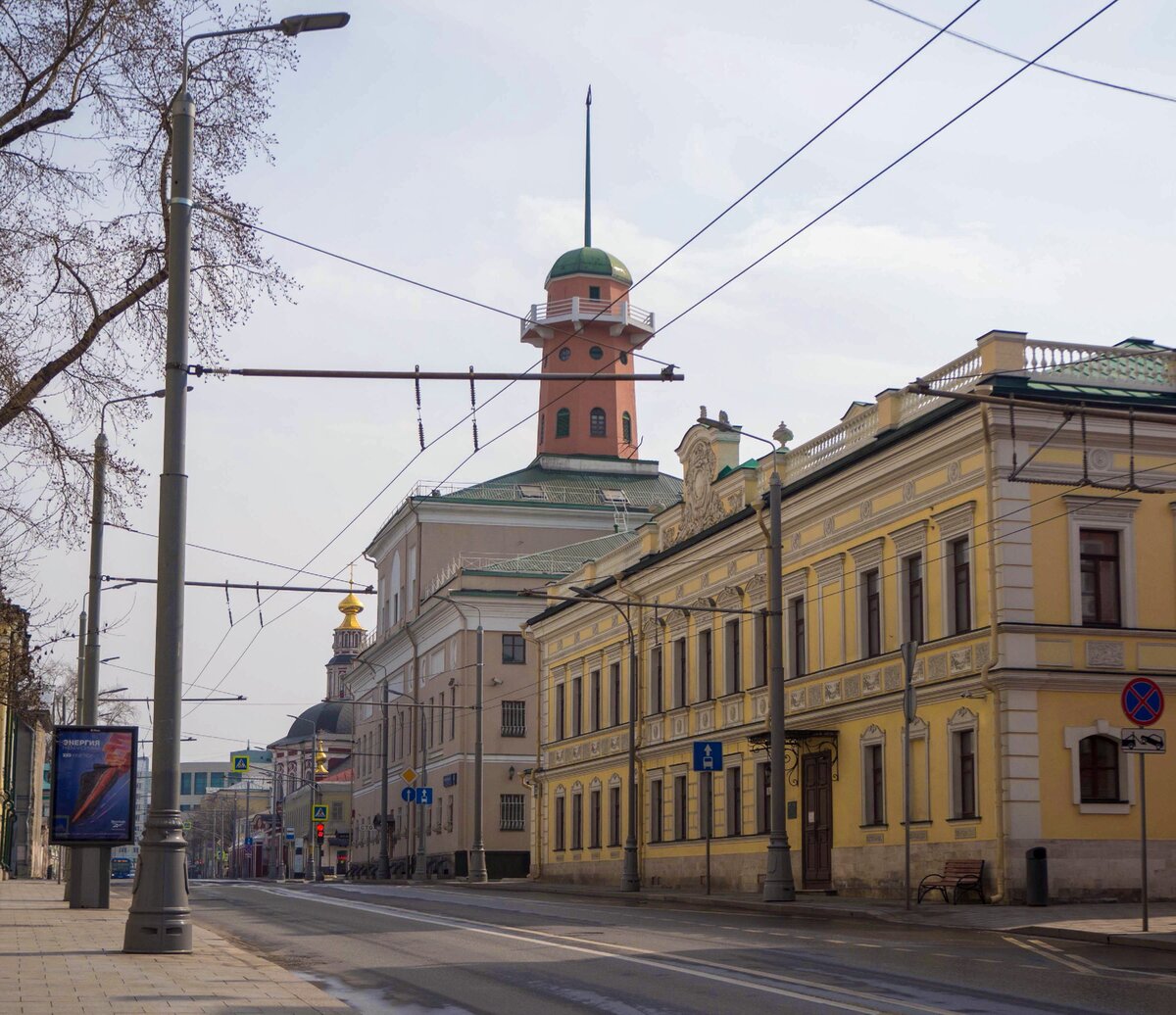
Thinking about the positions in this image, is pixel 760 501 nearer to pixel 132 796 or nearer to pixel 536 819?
pixel 132 796

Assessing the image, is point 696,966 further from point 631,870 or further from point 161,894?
point 631,870

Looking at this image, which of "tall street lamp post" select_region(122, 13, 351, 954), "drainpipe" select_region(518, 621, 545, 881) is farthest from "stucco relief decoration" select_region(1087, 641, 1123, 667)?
"drainpipe" select_region(518, 621, 545, 881)

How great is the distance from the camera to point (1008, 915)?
25609mm

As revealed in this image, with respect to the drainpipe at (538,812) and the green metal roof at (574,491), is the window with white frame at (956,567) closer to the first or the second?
the drainpipe at (538,812)

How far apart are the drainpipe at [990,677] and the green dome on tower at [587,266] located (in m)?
50.3

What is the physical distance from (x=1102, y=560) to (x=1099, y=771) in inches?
143

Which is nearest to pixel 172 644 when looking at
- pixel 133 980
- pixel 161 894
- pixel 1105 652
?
pixel 161 894

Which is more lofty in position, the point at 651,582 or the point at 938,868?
the point at 651,582

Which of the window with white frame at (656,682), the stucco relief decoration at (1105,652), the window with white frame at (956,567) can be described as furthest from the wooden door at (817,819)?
the window with white frame at (656,682)

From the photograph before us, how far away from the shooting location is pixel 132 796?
25.8 meters

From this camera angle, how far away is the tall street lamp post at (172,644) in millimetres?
16469

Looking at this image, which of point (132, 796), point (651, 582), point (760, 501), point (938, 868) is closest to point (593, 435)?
point (651, 582)

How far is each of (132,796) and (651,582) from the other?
2422 centimetres

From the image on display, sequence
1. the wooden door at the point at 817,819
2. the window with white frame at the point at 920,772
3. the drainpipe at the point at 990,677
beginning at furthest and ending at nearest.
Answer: the wooden door at the point at 817,819 → the window with white frame at the point at 920,772 → the drainpipe at the point at 990,677
